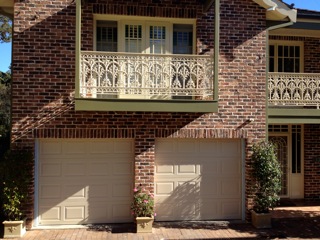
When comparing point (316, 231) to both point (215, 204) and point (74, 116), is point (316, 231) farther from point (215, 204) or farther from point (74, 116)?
point (74, 116)

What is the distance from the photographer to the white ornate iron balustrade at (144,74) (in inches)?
304

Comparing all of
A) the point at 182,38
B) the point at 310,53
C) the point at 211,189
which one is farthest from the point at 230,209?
the point at 310,53

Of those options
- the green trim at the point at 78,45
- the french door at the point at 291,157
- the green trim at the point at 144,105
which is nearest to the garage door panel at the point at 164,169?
the green trim at the point at 144,105

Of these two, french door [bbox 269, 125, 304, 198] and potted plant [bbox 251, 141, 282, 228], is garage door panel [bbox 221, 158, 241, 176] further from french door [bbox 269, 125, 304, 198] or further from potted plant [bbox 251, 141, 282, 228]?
french door [bbox 269, 125, 304, 198]

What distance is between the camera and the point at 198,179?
8.80 meters

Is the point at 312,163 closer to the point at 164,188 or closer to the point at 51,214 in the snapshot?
the point at 164,188

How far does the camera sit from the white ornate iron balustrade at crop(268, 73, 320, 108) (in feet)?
30.8

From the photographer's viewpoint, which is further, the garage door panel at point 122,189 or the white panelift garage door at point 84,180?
the garage door panel at point 122,189

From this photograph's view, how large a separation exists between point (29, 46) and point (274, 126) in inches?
318

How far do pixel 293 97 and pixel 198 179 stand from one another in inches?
145

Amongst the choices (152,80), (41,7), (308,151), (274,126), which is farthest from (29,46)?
(308,151)

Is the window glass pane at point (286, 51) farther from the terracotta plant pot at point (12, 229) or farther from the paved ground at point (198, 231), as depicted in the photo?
the terracotta plant pot at point (12, 229)

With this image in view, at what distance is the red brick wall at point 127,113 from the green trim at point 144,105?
618mm

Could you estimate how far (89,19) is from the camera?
8.36 metres
